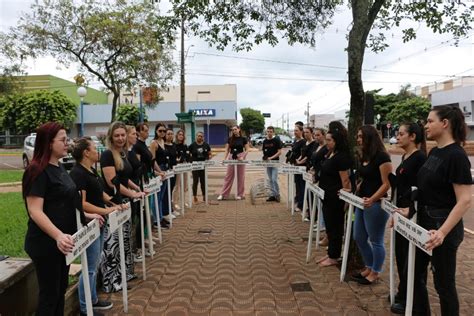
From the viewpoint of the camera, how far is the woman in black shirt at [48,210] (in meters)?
3.04

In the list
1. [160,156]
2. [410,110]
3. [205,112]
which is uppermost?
[410,110]

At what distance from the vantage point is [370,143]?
4723 millimetres

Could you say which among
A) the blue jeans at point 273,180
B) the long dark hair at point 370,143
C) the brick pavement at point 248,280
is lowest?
the brick pavement at point 248,280

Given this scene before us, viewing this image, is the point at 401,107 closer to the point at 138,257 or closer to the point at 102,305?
the point at 138,257

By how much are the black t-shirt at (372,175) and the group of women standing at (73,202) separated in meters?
2.53

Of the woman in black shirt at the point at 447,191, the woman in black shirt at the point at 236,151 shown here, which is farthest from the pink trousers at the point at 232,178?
the woman in black shirt at the point at 447,191

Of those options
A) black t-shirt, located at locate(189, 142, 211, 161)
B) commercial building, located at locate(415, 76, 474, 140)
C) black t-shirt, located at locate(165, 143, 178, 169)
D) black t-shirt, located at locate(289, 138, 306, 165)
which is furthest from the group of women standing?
commercial building, located at locate(415, 76, 474, 140)

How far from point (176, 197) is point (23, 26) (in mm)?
9764

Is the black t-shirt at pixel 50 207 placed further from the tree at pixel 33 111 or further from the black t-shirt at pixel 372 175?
the tree at pixel 33 111

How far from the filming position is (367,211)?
470 cm

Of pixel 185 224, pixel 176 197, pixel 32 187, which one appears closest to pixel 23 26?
pixel 176 197

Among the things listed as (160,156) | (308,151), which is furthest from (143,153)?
(308,151)

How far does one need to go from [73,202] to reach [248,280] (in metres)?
2.63

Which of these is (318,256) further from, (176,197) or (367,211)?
(176,197)
